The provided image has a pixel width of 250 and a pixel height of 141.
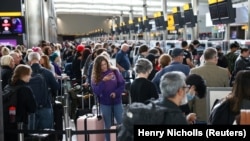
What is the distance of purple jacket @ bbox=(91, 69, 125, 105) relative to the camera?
7180mm

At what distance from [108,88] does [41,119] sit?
3.87 feet

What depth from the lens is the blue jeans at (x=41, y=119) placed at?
7.31 metres

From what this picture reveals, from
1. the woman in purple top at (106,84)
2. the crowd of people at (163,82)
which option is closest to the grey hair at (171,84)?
the crowd of people at (163,82)

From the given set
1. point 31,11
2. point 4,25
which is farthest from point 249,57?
point 31,11

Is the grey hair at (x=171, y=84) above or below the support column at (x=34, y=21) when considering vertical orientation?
below

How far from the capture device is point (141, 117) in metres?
3.52

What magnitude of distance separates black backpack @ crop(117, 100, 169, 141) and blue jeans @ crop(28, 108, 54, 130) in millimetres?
3875

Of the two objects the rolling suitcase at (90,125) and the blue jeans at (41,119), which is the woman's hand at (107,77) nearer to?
the rolling suitcase at (90,125)

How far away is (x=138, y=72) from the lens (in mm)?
6406

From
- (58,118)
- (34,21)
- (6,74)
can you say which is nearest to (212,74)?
(58,118)

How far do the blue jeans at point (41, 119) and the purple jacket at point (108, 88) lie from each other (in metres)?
0.84

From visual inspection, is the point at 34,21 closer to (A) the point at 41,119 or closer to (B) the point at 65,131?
(A) the point at 41,119

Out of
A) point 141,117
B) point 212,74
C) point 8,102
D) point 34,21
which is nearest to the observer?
point 141,117

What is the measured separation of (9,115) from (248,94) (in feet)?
10.8
